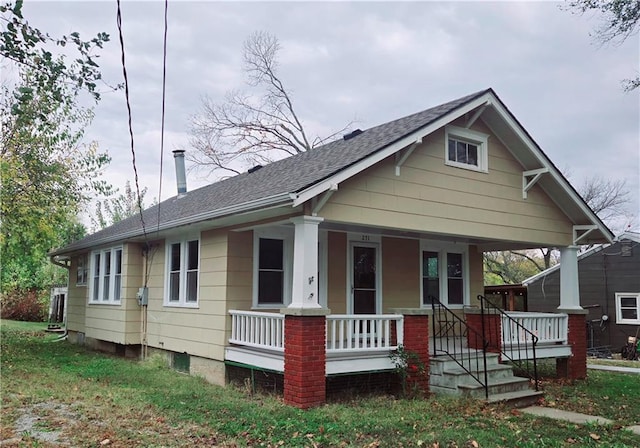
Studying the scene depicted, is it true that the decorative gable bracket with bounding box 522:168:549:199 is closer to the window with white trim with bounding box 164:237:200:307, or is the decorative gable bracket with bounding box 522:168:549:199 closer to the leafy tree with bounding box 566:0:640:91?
the leafy tree with bounding box 566:0:640:91

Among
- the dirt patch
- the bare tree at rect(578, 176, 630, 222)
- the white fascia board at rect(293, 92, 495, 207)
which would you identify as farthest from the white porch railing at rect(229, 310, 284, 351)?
the bare tree at rect(578, 176, 630, 222)

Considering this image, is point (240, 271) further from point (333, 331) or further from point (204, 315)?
point (333, 331)

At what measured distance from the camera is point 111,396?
29.9ft

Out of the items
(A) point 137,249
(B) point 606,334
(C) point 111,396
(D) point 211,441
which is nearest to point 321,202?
(D) point 211,441

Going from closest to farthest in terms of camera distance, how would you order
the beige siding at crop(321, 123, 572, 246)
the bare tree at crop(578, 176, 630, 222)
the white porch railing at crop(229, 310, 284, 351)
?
the beige siding at crop(321, 123, 572, 246) → the white porch railing at crop(229, 310, 284, 351) → the bare tree at crop(578, 176, 630, 222)

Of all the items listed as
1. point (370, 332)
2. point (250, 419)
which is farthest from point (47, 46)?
point (370, 332)

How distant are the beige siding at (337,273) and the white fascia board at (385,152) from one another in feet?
9.78

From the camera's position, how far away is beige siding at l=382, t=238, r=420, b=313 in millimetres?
12375

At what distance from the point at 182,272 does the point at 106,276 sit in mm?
4557

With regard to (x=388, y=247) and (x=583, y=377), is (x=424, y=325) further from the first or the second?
(x=583, y=377)

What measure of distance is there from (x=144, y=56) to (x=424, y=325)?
6.09 meters

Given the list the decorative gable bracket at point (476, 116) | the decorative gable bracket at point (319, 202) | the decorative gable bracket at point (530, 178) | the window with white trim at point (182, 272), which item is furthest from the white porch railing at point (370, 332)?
the decorative gable bracket at point (530, 178)

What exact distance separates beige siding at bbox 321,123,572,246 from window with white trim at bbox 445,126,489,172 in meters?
0.13

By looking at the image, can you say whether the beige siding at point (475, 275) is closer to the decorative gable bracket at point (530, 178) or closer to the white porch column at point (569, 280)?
the white porch column at point (569, 280)
